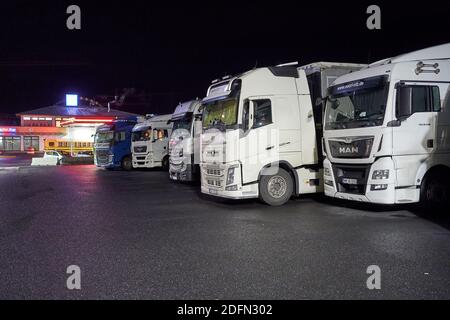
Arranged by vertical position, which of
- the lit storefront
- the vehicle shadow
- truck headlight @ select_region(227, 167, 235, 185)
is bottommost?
the vehicle shadow

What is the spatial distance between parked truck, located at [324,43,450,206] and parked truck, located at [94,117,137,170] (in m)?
17.6

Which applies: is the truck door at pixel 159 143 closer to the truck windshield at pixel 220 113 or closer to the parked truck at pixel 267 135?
the truck windshield at pixel 220 113

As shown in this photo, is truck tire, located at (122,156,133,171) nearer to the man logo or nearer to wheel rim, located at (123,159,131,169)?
wheel rim, located at (123,159,131,169)

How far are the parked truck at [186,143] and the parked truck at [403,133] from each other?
690 centimetres

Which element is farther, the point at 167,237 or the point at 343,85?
the point at 343,85


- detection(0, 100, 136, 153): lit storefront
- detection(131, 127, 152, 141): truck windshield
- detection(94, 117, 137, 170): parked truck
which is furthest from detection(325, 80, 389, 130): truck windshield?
detection(0, 100, 136, 153): lit storefront

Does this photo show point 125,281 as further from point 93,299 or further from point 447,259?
point 447,259

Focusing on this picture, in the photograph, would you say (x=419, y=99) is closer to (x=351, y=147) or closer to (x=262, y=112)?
(x=351, y=147)

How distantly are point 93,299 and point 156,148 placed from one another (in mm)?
18619

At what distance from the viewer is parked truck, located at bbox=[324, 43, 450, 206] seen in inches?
330

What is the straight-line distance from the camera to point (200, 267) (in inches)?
205

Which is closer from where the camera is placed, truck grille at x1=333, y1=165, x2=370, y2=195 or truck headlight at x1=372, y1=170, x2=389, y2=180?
truck headlight at x1=372, y1=170, x2=389, y2=180

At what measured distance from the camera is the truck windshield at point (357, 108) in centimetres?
859

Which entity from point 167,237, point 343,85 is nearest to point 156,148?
point 343,85
